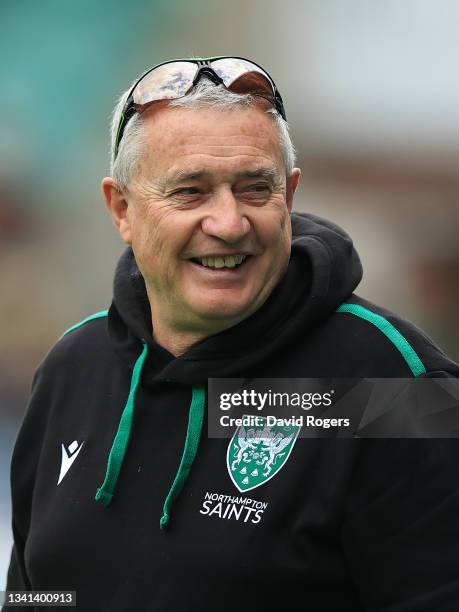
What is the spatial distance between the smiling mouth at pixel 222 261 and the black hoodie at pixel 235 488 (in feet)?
0.37

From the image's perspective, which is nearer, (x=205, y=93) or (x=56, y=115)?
(x=205, y=93)

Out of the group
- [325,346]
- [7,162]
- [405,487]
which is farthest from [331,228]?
[7,162]

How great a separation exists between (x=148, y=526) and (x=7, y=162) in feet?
21.8

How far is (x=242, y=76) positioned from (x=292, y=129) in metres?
5.75

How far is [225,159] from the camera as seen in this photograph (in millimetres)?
1955

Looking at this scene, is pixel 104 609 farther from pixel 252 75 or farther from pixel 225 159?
pixel 252 75

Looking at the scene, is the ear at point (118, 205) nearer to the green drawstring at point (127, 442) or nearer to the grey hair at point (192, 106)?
the grey hair at point (192, 106)

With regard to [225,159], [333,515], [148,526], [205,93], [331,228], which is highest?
[205,93]

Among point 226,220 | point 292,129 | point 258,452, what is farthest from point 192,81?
point 292,129

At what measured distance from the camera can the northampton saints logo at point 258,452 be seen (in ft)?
6.34

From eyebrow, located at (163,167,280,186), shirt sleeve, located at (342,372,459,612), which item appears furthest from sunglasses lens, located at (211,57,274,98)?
shirt sleeve, located at (342,372,459,612)

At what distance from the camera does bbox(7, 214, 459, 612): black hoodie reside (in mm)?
1806

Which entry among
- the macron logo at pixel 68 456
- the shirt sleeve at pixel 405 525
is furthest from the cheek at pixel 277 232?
the macron logo at pixel 68 456

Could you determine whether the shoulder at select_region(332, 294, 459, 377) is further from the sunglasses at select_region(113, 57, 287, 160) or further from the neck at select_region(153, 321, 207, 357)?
the sunglasses at select_region(113, 57, 287, 160)
